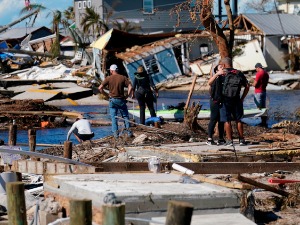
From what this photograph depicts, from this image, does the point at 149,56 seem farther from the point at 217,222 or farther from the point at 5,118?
Result: the point at 217,222

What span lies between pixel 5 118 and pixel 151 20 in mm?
41933

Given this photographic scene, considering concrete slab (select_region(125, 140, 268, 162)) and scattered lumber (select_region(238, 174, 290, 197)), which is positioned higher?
scattered lumber (select_region(238, 174, 290, 197))

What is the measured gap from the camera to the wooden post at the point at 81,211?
680cm

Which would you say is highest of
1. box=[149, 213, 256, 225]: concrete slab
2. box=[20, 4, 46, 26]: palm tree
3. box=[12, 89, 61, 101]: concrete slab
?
box=[20, 4, 46, 26]: palm tree

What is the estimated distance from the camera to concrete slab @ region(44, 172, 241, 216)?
26.6ft

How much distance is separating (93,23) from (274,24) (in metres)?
13.7

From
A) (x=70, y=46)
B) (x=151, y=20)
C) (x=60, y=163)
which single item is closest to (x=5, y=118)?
(x=60, y=163)

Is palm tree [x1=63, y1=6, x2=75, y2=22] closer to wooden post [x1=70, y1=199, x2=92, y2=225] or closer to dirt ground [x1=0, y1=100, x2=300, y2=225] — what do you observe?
dirt ground [x1=0, y1=100, x2=300, y2=225]

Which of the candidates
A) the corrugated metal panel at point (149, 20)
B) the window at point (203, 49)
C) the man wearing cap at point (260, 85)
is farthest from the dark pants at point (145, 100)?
the corrugated metal panel at point (149, 20)

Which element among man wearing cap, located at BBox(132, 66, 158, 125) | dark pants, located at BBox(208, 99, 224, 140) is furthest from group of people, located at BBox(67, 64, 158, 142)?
dark pants, located at BBox(208, 99, 224, 140)

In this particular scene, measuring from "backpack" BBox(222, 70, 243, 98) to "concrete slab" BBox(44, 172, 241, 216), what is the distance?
16.0 ft

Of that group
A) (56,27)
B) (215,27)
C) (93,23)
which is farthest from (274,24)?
(215,27)

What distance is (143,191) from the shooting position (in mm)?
8359

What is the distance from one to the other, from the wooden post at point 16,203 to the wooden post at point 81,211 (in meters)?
0.88
